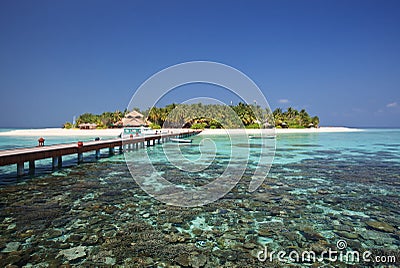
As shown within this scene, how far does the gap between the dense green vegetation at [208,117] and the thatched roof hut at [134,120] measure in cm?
324

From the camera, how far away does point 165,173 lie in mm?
13039

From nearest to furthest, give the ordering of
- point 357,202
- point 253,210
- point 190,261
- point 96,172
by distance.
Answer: point 190,261 < point 253,210 < point 357,202 < point 96,172

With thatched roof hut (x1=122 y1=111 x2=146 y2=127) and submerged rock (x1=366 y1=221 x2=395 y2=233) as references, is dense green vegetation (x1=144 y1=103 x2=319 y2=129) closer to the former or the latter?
thatched roof hut (x1=122 y1=111 x2=146 y2=127)

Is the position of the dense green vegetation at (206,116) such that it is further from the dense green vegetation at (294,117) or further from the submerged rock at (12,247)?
the submerged rock at (12,247)

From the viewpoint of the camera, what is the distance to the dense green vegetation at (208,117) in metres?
64.2

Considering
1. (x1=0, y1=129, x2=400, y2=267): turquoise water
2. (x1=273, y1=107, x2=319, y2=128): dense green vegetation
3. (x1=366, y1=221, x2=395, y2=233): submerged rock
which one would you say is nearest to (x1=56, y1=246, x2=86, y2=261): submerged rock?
(x1=0, y1=129, x2=400, y2=267): turquoise water

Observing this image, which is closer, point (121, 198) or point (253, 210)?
point (253, 210)

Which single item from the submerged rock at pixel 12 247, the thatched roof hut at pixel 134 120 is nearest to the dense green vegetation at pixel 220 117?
the thatched roof hut at pixel 134 120

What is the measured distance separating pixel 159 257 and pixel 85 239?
1734 mm

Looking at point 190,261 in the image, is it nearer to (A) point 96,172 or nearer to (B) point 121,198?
(B) point 121,198

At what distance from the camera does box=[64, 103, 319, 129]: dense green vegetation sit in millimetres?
64250

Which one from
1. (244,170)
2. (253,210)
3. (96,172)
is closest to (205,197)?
(253,210)

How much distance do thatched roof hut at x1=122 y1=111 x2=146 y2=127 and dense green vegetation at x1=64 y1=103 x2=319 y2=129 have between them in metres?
3.24

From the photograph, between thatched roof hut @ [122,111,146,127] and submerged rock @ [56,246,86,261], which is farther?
thatched roof hut @ [122,111,146,127]
